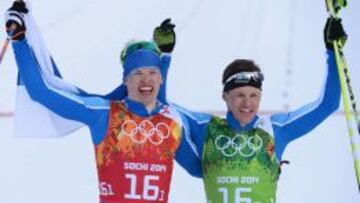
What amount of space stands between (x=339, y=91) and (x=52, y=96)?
91 centimetres

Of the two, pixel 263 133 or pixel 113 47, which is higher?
pixel 113 47

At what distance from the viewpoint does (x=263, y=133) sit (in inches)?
109

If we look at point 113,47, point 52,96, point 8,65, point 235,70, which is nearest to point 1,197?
point 8,65

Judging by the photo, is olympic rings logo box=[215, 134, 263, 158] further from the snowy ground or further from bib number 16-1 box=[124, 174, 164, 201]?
the snowy ground

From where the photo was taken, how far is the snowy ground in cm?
377

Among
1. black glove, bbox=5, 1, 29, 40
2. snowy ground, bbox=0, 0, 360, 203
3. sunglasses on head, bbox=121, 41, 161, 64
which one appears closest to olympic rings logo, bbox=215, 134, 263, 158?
sunglasses on head, bbox=121, 41, 161, 64

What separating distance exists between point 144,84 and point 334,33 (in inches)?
25.2

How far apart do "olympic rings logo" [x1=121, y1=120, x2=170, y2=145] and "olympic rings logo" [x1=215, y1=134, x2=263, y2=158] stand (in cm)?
18

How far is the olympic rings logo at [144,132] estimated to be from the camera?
2.68 metres

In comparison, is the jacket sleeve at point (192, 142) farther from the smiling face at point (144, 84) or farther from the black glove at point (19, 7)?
the black glove at point (19, 7)

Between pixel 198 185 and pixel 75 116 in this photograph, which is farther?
pixel 198 185

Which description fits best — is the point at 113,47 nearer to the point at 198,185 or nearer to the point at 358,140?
the point at 198,185

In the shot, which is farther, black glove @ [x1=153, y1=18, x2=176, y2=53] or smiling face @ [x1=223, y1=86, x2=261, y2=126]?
black glove @ [x1=153, y1=18, x2=176, y2=53]

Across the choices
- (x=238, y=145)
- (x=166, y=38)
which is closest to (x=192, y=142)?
(x=238, y=145)
